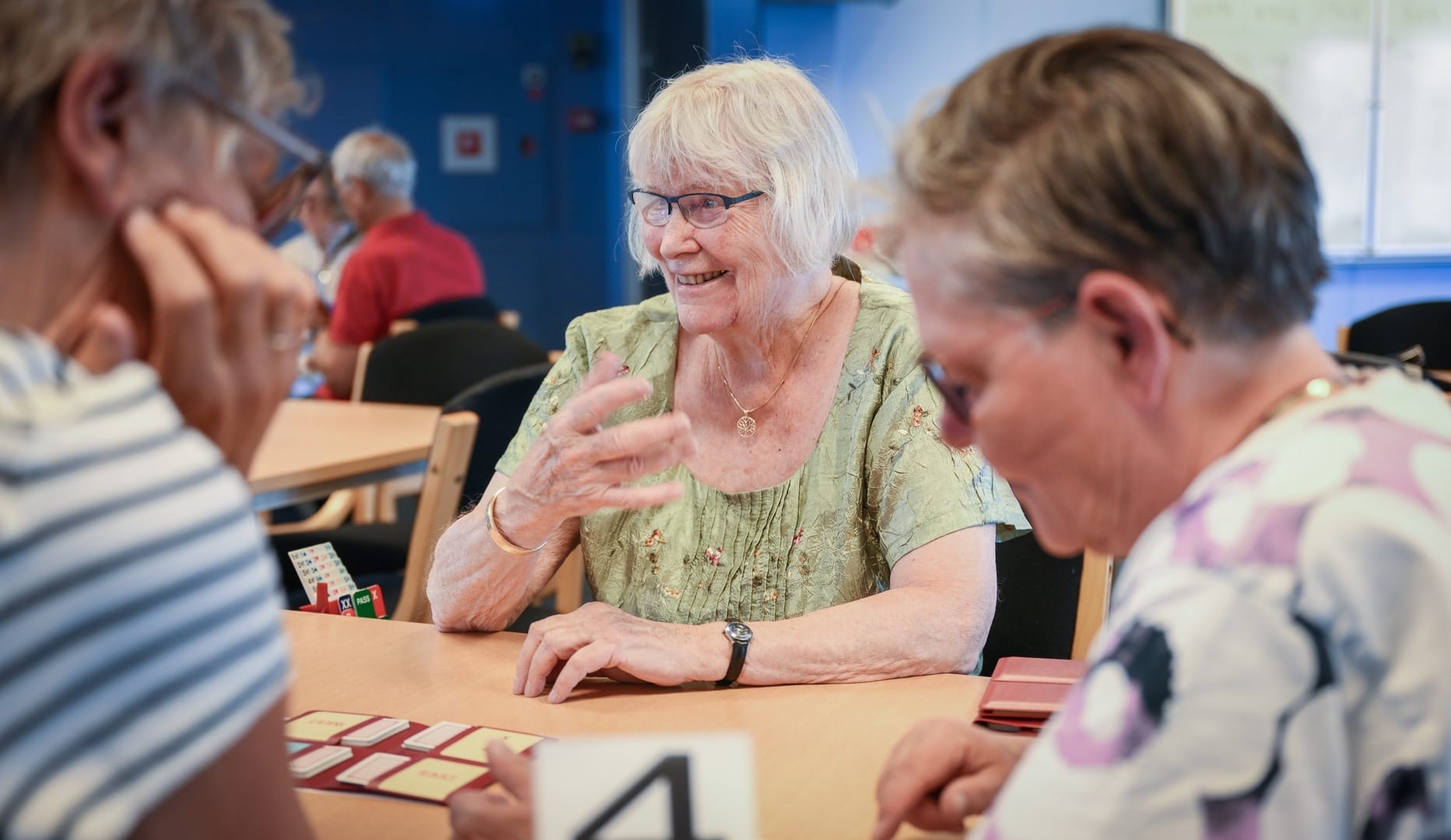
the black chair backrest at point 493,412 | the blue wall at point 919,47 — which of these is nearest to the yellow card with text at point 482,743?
the black chair backrest at point 493,412

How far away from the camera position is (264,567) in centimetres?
74

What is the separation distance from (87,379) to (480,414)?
2.25 meters

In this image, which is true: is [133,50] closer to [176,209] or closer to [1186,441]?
[176,209]

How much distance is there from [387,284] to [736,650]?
3.87 metres

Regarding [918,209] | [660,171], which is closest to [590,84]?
[660,171]

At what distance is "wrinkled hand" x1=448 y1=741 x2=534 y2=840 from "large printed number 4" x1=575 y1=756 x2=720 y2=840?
0.27 metres

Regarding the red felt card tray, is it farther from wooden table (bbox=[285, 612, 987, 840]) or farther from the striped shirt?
the striped shirt

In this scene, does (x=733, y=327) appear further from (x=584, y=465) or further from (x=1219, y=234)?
(x=1219, y=234)

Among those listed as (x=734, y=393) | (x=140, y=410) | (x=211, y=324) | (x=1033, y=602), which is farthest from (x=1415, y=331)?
(x=140, y=410)

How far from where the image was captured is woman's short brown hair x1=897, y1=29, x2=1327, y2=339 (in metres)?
0.84

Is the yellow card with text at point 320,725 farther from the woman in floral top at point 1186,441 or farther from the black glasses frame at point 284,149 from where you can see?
the woman in floral top at point 1186,441

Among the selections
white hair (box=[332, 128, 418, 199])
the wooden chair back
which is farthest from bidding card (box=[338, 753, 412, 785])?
white hair (box=[332, 128, 418, 199])

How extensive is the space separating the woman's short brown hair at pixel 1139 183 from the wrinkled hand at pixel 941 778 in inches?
17.6

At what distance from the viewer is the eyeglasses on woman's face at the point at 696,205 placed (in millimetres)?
1968
